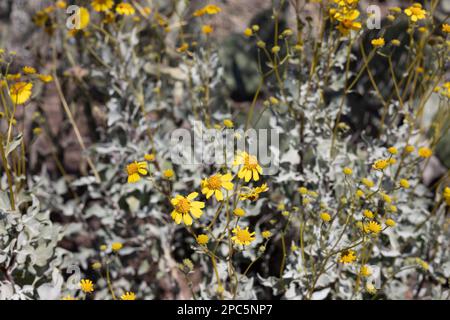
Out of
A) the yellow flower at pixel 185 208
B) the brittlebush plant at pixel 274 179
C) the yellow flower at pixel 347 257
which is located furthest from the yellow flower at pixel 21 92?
the yellow flower at pixel 347 257

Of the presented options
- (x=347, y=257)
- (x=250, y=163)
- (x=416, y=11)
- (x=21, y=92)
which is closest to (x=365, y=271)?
(x=347, y=257)

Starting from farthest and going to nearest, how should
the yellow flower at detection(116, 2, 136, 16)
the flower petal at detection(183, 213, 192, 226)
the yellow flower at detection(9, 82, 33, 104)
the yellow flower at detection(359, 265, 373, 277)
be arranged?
1. the yellow flower at detection(116, 2, 136, 16)
2. the yellow flower at detection(9, 82, 33, 104)
3. the yellow flower at detection(359, 265, 373, 277)
4. the flower petal at detection(183, 213, 192, 226)

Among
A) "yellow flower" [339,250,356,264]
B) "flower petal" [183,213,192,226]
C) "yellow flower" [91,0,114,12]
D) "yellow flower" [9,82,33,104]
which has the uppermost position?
"yellow flower" [91,0,114,12]

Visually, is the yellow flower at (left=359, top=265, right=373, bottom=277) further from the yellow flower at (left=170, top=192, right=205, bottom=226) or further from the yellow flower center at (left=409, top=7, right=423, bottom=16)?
the yellow flower center at (left=409, top=7, right=423, bottom=16)

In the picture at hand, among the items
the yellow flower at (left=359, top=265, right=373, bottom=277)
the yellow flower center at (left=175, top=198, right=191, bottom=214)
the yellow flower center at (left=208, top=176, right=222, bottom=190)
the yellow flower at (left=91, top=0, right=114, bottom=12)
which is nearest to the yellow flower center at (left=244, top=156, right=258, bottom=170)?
the yellow flower center at (left=208, top=176, right=222, bottom=190)

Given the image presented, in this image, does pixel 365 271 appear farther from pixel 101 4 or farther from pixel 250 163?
pixel 101 4

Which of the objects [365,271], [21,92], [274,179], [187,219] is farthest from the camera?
[274,179]

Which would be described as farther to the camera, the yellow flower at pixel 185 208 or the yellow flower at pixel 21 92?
the yellow flower at pixel 21 92

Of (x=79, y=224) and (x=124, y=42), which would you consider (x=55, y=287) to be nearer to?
(x=79, y=224)

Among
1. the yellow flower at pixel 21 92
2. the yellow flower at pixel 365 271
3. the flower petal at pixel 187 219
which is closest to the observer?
the flower petal at pixel 187 219

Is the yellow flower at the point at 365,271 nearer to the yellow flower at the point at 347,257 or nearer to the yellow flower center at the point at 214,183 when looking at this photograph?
the yellow flower at the point at 347,257

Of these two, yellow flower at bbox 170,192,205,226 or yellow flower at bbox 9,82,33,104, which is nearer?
yellow flower at bbox 170,192,205,226

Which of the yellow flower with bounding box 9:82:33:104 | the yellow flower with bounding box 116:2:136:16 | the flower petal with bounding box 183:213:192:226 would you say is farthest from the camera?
the yellow flower with bounding box 116:2:136:16
